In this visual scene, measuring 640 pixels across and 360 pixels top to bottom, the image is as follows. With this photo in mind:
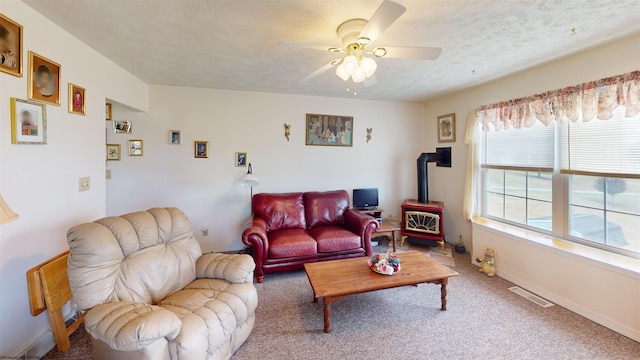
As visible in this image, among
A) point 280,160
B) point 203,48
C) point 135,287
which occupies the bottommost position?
point 135,287

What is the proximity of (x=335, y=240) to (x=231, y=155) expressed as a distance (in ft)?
6.74

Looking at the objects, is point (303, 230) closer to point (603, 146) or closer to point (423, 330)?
point (423, 330)

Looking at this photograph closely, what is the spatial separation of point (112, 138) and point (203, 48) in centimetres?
219

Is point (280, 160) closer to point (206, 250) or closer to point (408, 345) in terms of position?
point (206, 250)

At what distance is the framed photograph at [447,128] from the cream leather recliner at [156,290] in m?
3.64

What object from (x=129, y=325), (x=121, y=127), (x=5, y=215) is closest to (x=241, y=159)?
(x=121, y=127)

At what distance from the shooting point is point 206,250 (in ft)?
12.7

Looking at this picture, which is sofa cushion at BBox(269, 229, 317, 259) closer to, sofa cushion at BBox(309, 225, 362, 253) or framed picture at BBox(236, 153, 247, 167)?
sofa cushion at BBox(309, 225, 362, 253)

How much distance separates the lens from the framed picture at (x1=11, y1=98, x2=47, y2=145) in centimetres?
170

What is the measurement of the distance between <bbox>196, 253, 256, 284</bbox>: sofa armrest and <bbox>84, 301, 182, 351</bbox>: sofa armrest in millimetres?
570

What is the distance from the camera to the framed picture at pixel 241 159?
12.9 feet

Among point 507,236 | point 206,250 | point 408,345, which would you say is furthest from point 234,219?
point 507,236

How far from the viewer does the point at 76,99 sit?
2262 mm

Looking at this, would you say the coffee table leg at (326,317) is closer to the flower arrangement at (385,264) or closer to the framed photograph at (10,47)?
the flower arrangement at (385,264)
